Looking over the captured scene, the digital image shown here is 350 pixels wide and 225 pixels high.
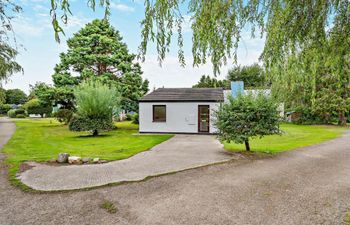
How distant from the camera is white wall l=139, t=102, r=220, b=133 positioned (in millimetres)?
16281

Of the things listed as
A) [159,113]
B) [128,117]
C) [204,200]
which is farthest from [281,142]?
[128,117]

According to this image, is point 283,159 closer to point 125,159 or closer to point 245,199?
point 245,199

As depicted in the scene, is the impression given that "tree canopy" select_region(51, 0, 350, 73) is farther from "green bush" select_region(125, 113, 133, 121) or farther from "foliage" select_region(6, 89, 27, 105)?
"foliage" select_region(6, 89, 27, 105)

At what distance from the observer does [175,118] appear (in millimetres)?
16609

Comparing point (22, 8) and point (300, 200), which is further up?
point (22, 8)

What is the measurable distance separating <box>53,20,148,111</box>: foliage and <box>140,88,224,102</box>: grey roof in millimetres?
3219

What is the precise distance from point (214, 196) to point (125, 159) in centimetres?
414

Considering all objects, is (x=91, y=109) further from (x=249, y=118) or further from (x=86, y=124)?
(x=249, y=118)

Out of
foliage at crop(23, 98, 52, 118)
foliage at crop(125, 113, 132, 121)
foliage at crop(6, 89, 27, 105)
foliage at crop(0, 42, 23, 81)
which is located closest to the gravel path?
foliage at crop(0, 42, 23, 81)

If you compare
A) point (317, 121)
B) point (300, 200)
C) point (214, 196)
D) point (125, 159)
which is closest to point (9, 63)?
point (125, 159)

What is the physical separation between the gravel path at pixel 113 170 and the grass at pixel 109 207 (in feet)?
3.68

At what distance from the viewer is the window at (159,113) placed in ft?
55.5

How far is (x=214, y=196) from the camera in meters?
4.61

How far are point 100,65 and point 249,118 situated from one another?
16.9 meters
